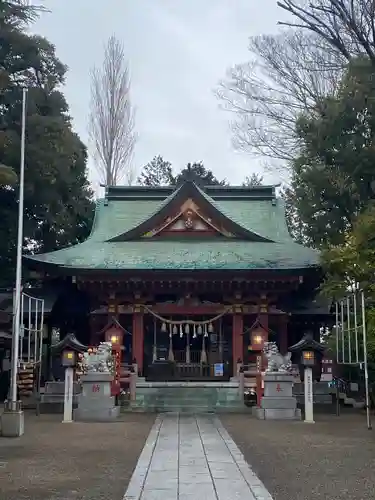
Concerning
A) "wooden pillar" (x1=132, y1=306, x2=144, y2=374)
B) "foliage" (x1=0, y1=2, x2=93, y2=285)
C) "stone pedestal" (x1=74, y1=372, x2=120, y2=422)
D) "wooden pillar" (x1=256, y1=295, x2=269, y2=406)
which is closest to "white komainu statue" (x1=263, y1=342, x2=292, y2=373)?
"wooden pillar" (x1=256, y1=295, x2=269, y2=406)

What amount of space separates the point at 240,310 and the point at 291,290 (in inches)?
66.1

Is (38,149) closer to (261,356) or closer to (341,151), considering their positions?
(341,151)

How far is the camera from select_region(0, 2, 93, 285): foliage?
2166 cm

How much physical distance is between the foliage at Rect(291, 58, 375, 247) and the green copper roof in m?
1.51

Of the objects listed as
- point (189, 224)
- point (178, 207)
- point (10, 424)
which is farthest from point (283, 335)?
point (10, 424)

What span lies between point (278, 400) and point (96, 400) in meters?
4.14

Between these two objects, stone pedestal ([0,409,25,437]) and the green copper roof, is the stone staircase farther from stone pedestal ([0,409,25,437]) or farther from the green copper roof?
stone pedestal ([0,409,25,437])

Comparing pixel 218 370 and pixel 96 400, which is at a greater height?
pixel 218 370

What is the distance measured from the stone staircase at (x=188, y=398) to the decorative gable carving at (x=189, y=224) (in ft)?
17.3

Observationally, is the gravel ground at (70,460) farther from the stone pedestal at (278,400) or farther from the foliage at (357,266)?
the foliage at (357,266)

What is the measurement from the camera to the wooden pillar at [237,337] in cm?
1800

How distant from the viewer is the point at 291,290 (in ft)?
61.4

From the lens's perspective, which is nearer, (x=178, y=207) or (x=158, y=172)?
(x=178, y=207)

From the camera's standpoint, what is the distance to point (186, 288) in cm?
1855
